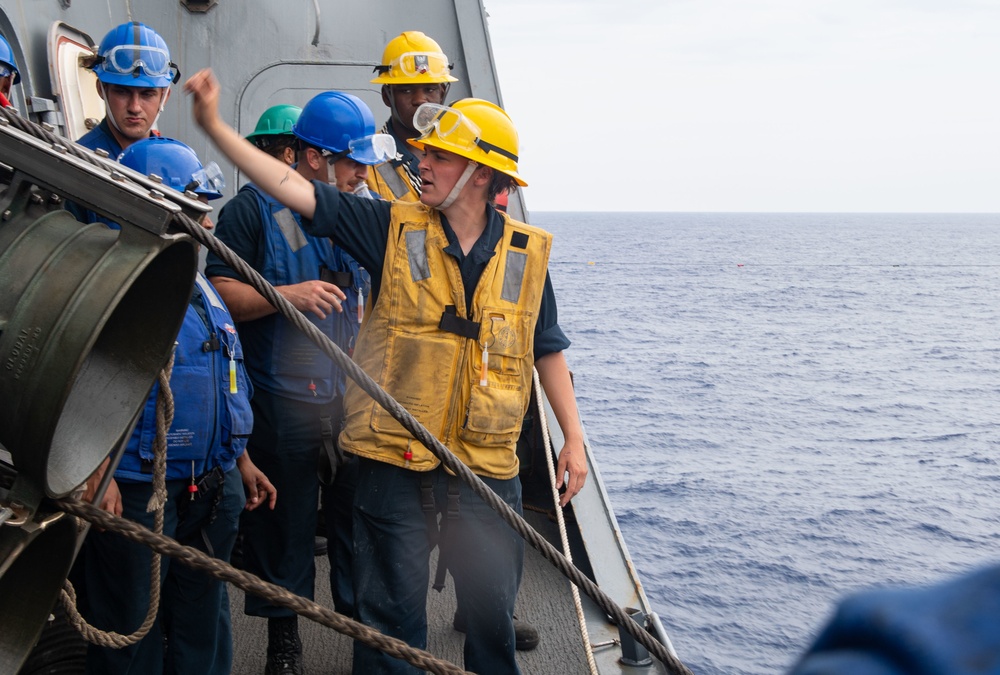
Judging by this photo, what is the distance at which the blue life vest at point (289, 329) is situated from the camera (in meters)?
3.60

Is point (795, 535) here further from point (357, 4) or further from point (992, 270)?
point (992, 270)

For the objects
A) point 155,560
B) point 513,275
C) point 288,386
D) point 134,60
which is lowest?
point 155,560

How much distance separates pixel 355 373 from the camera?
244 centimetres

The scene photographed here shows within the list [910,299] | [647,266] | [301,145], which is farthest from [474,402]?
[647,266]

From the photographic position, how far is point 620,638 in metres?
4.33

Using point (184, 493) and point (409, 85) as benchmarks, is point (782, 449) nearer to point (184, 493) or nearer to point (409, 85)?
point (409, 85)

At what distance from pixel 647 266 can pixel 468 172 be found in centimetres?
6078

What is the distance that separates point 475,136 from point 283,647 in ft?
6.28

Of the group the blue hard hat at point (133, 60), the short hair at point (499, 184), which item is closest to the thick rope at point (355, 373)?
the short hair at point (499, 184)

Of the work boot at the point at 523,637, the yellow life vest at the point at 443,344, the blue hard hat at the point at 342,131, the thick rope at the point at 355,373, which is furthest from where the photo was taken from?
the work boot at the point at 523,637

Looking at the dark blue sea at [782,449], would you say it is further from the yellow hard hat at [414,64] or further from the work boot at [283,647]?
the yellow hard hat at [414,64]

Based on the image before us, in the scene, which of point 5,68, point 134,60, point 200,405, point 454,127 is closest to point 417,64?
point 134,60

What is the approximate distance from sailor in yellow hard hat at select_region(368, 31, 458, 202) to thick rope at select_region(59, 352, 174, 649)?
1897 millimetres

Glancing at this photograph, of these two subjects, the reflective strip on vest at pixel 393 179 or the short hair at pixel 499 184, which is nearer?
the short hair at pixel 499 184
